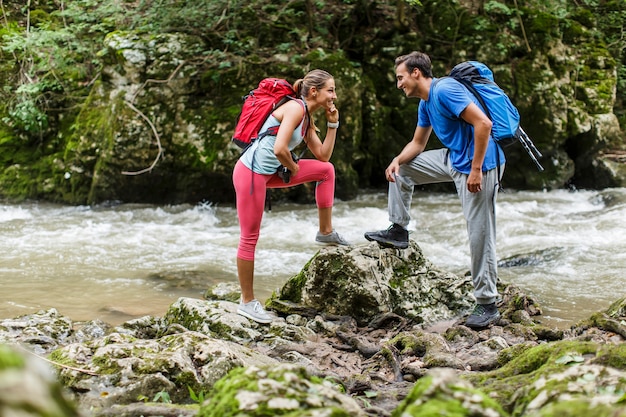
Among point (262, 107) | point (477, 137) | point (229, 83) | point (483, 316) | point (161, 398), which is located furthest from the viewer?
point (229, 83)

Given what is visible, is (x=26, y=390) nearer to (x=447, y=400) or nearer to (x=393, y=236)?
(x=447, y=400)

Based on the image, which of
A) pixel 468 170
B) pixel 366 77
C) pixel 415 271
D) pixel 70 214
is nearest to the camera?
pixel 468 170

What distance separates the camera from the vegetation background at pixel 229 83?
39.4 feet

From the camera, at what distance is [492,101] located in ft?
15.3

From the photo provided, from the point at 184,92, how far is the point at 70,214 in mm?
3185

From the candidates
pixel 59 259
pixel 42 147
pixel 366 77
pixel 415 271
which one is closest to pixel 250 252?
pixel 415 271

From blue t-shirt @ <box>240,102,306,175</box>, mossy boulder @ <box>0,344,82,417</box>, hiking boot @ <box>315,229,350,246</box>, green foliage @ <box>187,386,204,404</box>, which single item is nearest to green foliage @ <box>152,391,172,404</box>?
green foliage @ <box>187,386,204,404</box>

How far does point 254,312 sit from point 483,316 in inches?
73.8

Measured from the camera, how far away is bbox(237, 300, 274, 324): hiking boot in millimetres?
5047

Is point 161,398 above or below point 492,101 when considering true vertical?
below

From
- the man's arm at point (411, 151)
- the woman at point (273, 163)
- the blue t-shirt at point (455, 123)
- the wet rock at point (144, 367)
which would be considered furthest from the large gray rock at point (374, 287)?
the wet rock at point (144, 367)

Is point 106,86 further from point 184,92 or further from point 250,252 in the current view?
point 250,252

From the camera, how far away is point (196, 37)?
40.4 ft

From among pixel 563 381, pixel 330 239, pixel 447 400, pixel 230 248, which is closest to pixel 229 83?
pixel 230 248
